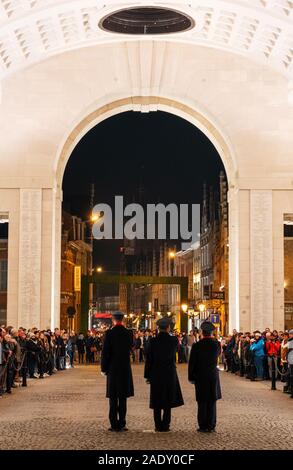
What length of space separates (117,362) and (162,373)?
2.45 ft

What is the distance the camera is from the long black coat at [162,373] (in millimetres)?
14523

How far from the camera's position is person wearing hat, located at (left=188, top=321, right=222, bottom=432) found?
14.7 metres

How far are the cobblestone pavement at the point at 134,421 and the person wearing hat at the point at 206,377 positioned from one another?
0.94 ft

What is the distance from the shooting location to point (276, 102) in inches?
1527

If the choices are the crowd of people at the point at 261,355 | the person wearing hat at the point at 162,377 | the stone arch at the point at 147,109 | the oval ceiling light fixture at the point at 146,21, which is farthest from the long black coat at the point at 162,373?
the stone arch at the point at 147,109

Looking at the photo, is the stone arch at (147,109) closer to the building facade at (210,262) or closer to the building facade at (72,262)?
the building facade at (210,262)

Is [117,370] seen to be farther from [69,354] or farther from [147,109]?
[147,109]

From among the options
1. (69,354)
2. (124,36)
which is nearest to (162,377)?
(124,36)

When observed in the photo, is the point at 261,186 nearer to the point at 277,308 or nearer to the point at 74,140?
the point at 277,308

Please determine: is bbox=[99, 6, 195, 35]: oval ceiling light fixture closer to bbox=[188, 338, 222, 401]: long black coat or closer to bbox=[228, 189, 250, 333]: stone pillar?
bbox=[228, 189, 250, 333]: stone pillar

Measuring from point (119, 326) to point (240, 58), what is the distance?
25.7 meters

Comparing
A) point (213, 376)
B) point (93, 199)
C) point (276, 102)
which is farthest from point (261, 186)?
point (93, 199)

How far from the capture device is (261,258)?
1501 inches

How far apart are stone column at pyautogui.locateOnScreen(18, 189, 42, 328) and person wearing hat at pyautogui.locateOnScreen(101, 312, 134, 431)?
2288cm
